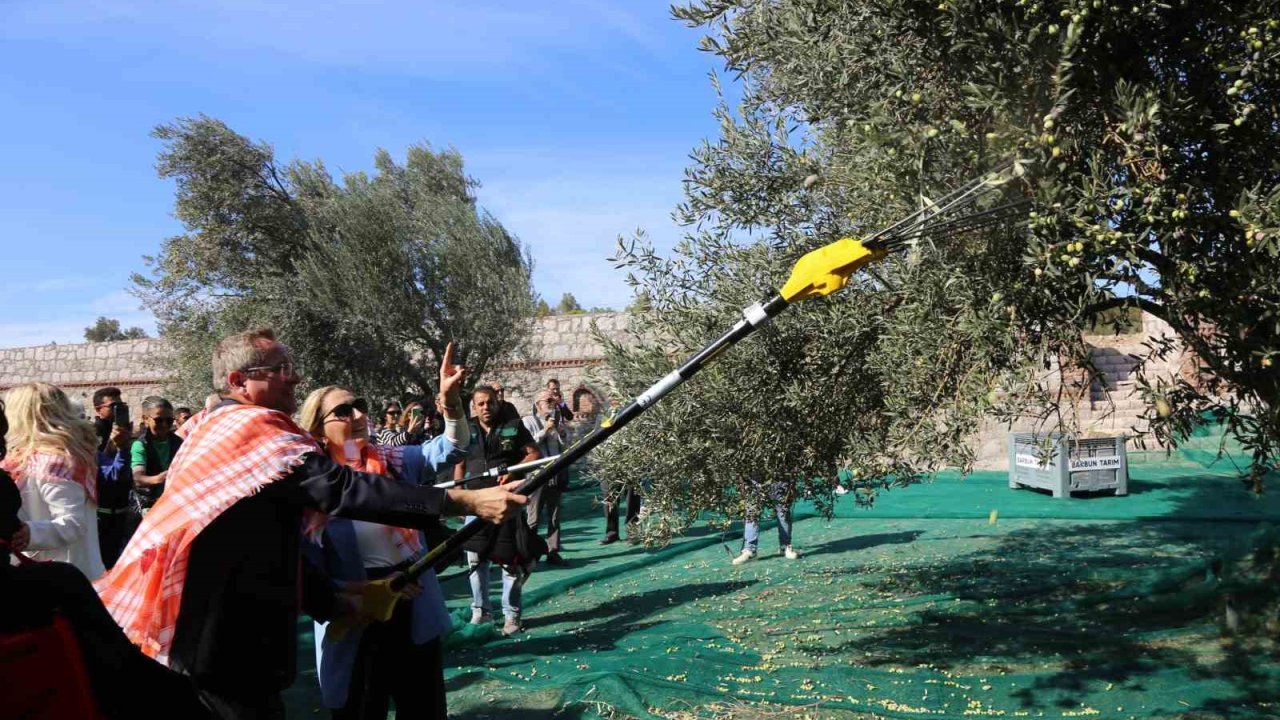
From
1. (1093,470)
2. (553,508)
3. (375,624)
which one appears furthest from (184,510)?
(1093,470)

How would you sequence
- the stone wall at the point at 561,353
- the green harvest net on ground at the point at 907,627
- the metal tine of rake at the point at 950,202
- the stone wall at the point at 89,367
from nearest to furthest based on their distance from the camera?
1. the metal tine of rake at the point at 950,202
2. the green harvest net on ground at the point at 907,627
3. the stone wall at the point at 561,353
4. the stone wall at the point at 89,367

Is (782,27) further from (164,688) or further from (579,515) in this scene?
(579,515)

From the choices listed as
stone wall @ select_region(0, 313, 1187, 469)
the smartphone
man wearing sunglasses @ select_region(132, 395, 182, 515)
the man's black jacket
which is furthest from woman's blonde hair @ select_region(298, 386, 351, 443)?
stone wall @ select_region(0, 313, 1187, 469)

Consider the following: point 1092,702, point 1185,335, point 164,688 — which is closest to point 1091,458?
point 1092,702

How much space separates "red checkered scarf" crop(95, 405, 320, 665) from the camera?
3299mm

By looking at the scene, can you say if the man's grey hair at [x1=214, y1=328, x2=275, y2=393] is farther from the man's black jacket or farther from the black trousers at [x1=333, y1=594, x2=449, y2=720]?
the black trousers at [x1=333, y1=594, x2=449, y2=720]

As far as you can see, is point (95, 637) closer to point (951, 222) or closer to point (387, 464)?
point (387, 464)

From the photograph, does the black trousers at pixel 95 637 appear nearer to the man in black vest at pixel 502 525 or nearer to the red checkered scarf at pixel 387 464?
the red checkered scarf at pixel 387 464

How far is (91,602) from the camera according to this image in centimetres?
199

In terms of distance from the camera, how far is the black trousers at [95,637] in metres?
1.86

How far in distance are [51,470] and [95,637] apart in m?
3.61

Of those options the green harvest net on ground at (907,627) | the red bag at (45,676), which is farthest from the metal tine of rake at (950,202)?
the green harvest net on ground at (907,627)

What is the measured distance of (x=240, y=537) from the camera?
11.0ft

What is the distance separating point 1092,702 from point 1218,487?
1006 centimetres
